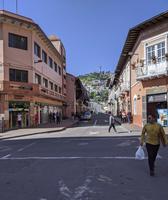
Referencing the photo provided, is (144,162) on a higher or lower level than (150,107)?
lower

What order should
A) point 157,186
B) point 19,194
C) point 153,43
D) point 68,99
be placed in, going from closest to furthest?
1. point 19,194
2. point 157,186
3. point 153,43
4. point 68,99

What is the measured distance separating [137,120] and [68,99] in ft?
137

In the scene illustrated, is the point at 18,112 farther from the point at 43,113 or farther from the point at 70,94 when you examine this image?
the point at 70,94

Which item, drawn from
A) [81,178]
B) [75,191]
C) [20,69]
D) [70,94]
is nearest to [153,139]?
[81,178]

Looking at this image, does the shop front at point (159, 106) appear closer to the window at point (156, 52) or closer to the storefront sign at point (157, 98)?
the storefront sign at point (157, 98)

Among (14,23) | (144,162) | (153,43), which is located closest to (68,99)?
(14,23)

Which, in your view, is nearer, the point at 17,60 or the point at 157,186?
the point at 157,186

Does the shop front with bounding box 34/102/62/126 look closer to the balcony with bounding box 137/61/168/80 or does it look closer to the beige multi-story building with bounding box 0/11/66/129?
the beige multi-story building with bounding box 0/11/66/129

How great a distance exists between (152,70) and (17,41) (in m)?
14.4

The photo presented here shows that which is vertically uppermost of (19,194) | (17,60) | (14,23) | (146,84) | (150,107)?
(14,23)

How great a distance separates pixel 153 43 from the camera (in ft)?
103

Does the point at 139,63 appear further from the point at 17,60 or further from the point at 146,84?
the point at 17,60

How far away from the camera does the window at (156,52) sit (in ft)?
99.0

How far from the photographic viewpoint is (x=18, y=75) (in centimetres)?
3712
